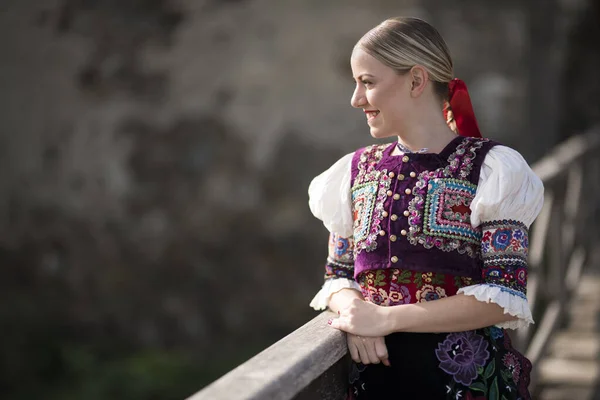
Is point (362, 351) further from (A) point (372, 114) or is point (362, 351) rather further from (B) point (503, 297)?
(A) point (372, 114)

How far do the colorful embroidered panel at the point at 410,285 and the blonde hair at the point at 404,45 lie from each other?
0.43 metres

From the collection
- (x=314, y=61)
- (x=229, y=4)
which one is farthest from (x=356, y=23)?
(x=229, y=4)

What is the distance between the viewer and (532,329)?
156 inches

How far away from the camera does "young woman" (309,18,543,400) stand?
1.74 m

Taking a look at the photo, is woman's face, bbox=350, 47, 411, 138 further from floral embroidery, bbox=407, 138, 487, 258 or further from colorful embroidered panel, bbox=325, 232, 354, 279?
colorful embroidered panel, bbox=325, 232, 354, 279

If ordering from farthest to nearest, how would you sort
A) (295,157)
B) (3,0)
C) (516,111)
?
1. (3,0)
2. (295,157)
3. (516,111)

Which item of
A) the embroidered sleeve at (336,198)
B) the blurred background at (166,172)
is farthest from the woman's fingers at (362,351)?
the blurred background at (166,172)

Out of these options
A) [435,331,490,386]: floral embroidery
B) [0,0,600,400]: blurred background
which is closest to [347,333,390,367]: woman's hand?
[435,331,490,386]: floral embroidery

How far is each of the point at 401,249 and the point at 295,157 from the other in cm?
452

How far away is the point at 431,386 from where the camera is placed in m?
1.78

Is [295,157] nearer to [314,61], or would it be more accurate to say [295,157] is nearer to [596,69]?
[314,61]

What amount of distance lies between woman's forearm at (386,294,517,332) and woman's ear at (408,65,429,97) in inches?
17.6

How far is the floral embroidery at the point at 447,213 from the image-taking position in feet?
5.85

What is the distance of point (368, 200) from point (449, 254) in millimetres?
219
